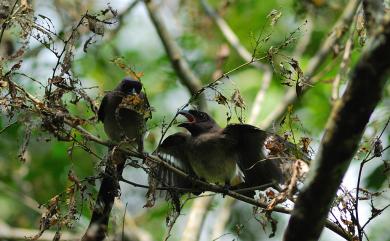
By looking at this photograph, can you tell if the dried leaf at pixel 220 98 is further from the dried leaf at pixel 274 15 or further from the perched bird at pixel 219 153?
the perched bird at pixel 219 153

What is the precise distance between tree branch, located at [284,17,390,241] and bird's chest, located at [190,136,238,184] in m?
3.35

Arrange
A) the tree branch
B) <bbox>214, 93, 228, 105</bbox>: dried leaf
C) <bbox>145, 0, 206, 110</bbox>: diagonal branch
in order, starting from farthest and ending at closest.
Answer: <bbox>145, 0, 206, 110</bbox>: diagonal branch < <bbox>214, 93, 228, 105</bbox>: dried leaf < the tree branch

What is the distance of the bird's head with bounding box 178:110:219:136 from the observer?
271 inches

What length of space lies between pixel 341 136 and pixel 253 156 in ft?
11.0

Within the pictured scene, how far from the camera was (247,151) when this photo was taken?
245 inches

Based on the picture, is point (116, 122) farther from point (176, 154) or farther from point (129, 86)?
point (176, 154)

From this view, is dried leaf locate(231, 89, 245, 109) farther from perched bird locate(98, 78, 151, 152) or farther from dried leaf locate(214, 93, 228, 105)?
perched bird locate(98, 78, 151, 152)

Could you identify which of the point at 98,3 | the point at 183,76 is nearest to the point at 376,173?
the point at 183,76

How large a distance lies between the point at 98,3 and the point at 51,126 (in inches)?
267

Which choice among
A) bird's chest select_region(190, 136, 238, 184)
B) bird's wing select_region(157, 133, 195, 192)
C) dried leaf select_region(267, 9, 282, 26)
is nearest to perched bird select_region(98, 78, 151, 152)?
bird's wing select_region(157, 133, 195, 192)

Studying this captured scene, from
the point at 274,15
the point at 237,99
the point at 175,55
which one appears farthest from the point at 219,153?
the point at 175,55

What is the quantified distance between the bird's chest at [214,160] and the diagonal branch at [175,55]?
6.27 ft

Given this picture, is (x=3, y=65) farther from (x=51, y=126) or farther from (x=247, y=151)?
(x=247, y=151)

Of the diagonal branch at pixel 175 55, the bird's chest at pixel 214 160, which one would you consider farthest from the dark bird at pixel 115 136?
the diagonal branch at pixel 175 55
